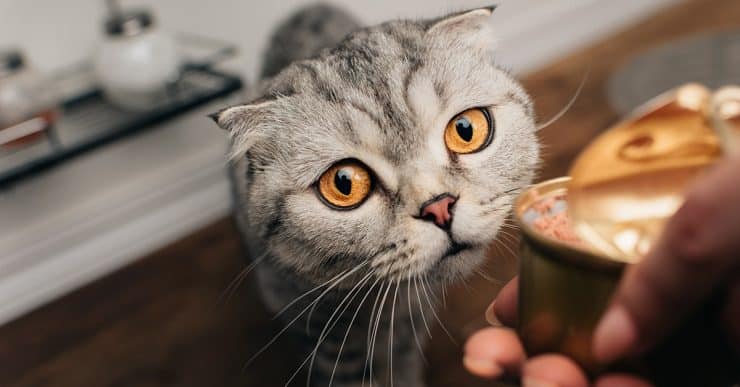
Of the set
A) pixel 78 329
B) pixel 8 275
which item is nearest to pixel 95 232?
pixel 8 275

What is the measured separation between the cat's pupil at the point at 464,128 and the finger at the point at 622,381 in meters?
0.22

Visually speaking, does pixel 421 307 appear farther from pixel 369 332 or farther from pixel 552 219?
pixel 552 219

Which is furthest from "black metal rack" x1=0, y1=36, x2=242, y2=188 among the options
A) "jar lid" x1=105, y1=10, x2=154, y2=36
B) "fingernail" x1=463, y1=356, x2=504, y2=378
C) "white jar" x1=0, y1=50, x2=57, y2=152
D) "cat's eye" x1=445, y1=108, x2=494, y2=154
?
"fingernail" x1=463, y1=356, x2=504, y2=378

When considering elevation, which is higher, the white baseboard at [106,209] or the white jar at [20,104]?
the white jar at [20,104]

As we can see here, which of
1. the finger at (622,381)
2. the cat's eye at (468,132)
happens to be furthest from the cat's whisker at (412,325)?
the finger at (622,381)

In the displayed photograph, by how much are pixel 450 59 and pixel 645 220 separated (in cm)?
27

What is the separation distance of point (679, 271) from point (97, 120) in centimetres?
104

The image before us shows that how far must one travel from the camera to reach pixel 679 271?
0.87 ft

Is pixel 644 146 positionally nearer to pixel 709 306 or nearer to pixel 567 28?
pixel 709 306

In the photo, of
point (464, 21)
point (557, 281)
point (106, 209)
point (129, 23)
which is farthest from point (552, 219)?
point (106, 209)

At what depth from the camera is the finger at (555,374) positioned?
0.33 m

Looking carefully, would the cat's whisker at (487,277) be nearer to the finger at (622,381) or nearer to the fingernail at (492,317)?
the fingernail at (492,317)

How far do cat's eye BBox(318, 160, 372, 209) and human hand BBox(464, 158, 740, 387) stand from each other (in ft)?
0.71

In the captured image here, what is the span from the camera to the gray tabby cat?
48 centimetres
